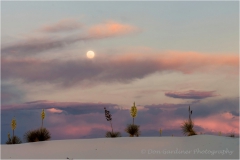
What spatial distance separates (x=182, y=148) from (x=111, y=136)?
4.71 meters

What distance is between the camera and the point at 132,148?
Result: 1534 cm

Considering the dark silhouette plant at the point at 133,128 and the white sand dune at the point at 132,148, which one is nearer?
the white sand dune at the point at 132,148

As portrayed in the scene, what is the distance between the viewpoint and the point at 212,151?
14.6 m

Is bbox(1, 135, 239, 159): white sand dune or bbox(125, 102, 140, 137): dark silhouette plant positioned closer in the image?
bbox(1, 135, 239, 159): white sand dune

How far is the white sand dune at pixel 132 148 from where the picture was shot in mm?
14359

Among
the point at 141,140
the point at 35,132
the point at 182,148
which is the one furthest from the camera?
the point at 35,132

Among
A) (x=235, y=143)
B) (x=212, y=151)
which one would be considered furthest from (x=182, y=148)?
(x=235, y=143)

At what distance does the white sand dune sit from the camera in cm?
1436

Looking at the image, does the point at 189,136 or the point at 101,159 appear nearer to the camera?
the point at 101,159

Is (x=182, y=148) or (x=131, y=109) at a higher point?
(x=131, y=109)

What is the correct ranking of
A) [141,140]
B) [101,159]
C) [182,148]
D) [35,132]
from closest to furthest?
[101,159] → [182,148] → [141,140] → [35,132]

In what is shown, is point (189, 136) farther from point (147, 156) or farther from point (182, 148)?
point (147, 156)

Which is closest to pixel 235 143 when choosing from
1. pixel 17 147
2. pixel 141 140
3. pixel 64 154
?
pixel 141 140

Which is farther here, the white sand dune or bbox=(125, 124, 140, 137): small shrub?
bbox=(125, 124, 140, 137): small shrub
